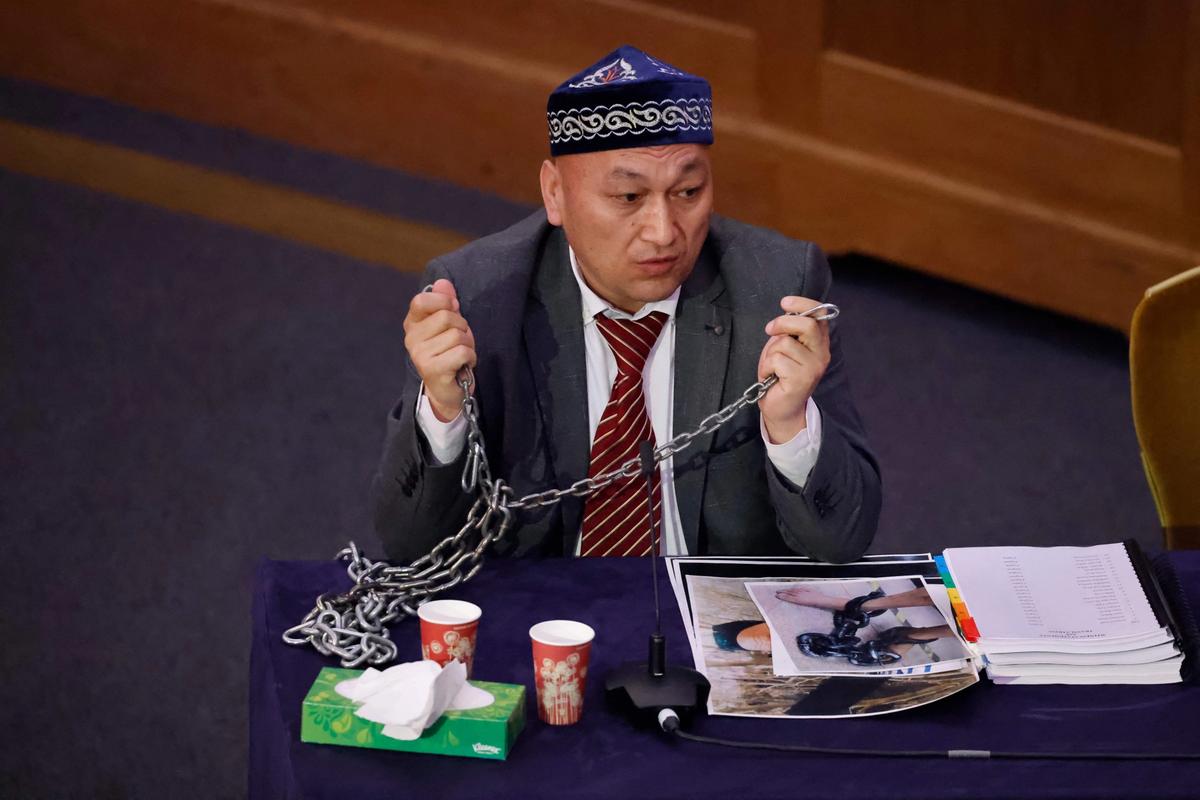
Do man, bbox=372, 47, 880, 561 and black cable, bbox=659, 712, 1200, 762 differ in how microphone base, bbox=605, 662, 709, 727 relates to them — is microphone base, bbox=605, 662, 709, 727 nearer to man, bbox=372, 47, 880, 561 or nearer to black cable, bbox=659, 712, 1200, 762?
black cable, bbox=659, 712, 1200, 762

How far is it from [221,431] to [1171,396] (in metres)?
2.63

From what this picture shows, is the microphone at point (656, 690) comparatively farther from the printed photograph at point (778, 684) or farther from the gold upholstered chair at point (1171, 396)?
the gold upholstered chair at point (1171, 396)

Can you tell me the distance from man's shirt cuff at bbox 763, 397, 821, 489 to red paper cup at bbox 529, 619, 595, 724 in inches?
22.2

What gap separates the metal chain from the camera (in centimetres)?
192

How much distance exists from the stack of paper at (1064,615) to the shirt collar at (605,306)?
0.59 metres

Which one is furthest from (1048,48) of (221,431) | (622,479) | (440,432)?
(440,432)

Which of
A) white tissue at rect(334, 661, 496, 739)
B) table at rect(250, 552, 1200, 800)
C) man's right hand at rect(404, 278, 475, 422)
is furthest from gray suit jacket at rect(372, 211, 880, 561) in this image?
white tissue at rect(334, 661, 496, 739)

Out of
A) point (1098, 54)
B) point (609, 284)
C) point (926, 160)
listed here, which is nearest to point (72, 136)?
point (926, 160)

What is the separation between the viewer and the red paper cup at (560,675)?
1.72 metres

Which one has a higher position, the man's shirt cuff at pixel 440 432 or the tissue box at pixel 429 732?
the man's shirt cuff at pixel 440 432

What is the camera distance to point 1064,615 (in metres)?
1.98

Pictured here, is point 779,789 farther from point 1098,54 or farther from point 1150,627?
point 1098,54

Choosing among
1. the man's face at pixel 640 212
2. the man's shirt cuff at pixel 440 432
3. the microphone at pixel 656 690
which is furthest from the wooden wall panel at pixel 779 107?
the microphone at pixel 656 690

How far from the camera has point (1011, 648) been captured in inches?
74.7
